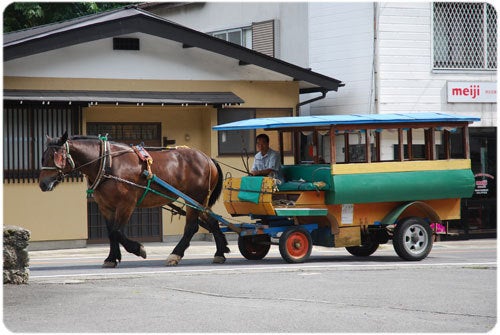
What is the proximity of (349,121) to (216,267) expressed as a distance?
3220 mm

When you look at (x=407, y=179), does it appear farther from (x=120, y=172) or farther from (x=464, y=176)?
(x=120, y=172)

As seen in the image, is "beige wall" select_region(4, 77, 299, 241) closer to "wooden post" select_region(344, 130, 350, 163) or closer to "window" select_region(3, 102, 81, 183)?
"window" select_region(3, 102, 81, 183)

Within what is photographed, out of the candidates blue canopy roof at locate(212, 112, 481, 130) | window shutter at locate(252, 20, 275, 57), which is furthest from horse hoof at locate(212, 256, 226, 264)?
window shutter at locate(252, 20, 275, 57)

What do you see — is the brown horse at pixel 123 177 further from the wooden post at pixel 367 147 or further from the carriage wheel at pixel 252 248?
the wooden post at pixel 367 147

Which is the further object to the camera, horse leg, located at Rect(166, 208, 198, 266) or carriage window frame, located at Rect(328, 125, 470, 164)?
carriage window frame, located at Rect(328, 125, 470, 164)

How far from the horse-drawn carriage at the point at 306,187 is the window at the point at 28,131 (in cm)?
444

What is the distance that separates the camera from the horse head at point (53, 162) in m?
15.9

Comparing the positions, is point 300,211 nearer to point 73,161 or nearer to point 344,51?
point 73,161

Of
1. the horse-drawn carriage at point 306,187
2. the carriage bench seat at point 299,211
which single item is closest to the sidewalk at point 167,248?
the horse-drawn carriage at point 306,187

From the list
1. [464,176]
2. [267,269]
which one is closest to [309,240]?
[267,269]

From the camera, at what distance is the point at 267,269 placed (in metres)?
15.8

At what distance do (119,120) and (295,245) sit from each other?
669 cm

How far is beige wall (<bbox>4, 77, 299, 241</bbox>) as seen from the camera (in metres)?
20.7

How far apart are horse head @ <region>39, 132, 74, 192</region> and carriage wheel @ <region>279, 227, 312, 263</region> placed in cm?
366
